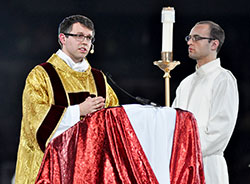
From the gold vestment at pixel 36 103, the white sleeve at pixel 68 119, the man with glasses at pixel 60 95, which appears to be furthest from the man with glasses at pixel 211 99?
the white sleeve at pixel 68 119

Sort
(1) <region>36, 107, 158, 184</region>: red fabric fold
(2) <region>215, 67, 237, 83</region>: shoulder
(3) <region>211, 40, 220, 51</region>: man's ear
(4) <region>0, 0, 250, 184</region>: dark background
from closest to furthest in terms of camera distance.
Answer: (1) <region>36, 107, 158, 184</region>: red fabric fold < (2) <region>215, 67, 237, 83</region>: shoulder < (3) <region>211, 40, 220, 51</region>: man's ear < (4) <region>0, 0, 250, 184</region>: dark background

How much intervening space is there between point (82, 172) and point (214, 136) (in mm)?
865

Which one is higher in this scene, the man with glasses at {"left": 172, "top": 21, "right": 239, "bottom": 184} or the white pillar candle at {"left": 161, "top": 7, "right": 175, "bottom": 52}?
the white pillar candle at {"left": 161, "top": 7, "right": 175, "bottom": 52}

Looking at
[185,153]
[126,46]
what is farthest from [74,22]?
[126,46]

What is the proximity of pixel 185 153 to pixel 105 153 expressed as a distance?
33cm

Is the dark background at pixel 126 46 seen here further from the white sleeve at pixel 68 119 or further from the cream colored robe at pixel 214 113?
the white sleeve at pixel 68 119

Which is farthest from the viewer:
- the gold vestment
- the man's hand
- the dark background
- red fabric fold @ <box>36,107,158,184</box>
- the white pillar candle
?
the dark background

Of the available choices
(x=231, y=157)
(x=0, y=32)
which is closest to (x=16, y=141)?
(x=0, y=32)

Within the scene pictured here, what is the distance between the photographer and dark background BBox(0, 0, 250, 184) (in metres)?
4.20

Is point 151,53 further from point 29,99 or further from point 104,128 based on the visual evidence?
point 104,128

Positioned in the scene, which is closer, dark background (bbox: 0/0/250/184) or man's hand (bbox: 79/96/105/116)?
man's hand (bbox: 79/96/105/116)

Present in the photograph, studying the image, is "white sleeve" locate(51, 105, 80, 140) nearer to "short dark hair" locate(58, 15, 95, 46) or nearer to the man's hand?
the man's hand

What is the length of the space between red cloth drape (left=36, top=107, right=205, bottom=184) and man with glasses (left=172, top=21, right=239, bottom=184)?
0.59 metres

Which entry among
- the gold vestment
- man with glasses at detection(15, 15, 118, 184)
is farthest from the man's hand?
the gold vestment
